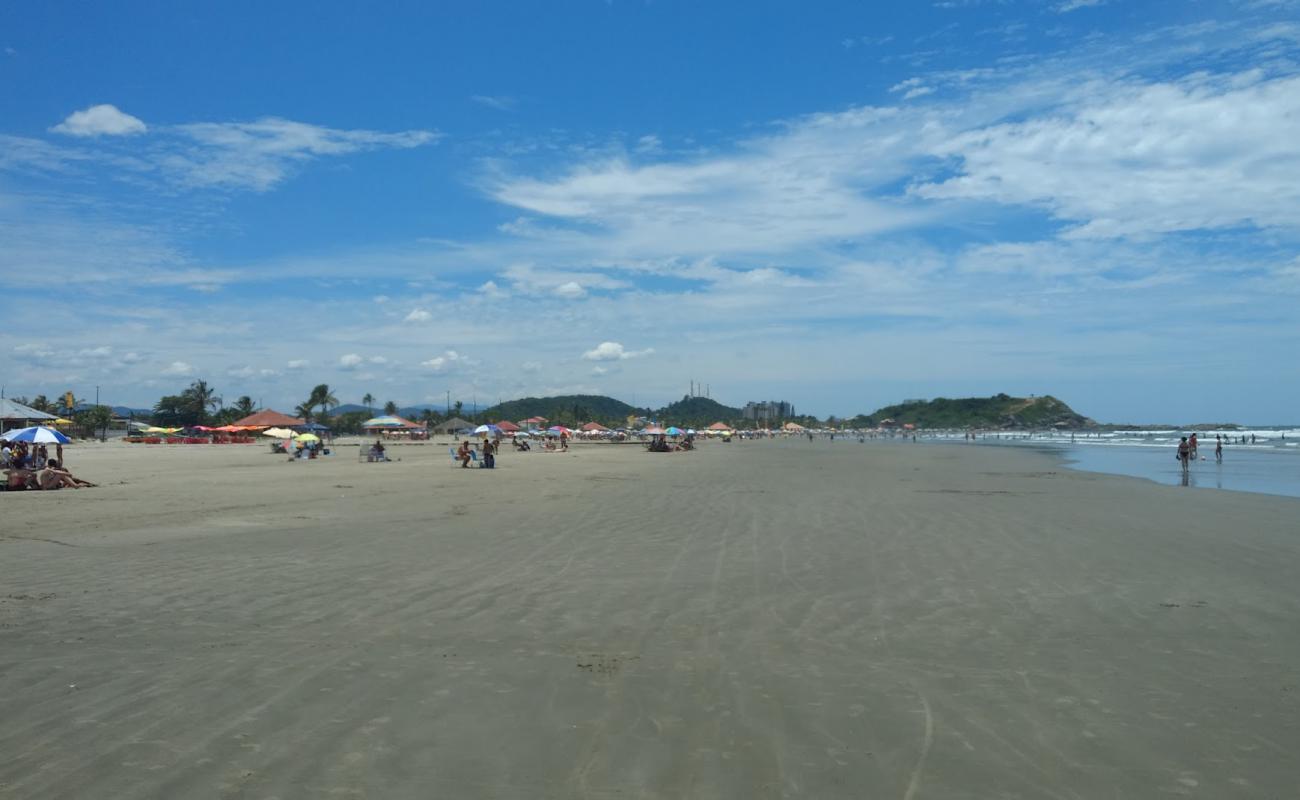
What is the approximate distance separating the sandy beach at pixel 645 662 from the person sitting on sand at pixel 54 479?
391 inches

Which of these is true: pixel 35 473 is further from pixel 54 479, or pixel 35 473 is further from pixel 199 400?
pixel 199 400

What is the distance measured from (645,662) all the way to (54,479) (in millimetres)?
21300

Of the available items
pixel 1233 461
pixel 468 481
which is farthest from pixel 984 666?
pixel 1233 461

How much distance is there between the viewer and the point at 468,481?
24.6 meters

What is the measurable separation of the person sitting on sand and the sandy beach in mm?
9944

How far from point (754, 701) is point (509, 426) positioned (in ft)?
342

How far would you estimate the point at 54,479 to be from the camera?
69.0 ft

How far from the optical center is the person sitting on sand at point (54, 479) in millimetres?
20656

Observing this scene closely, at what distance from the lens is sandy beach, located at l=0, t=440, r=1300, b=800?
4.06 m

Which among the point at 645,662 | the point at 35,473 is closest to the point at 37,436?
the point at 35,473

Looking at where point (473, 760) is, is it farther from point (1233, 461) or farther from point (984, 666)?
point (1233, 461)

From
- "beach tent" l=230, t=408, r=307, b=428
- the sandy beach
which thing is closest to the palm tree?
"beach tent" l=230, t=408, r=307, b=428

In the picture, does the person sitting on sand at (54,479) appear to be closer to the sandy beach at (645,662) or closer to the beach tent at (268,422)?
the sandy beach at (645,662)

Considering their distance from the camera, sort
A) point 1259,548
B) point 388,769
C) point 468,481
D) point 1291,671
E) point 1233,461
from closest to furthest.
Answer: point 388,769 → point 1291,671 → point 1259,548 → point 468,481 → point 1233,461
